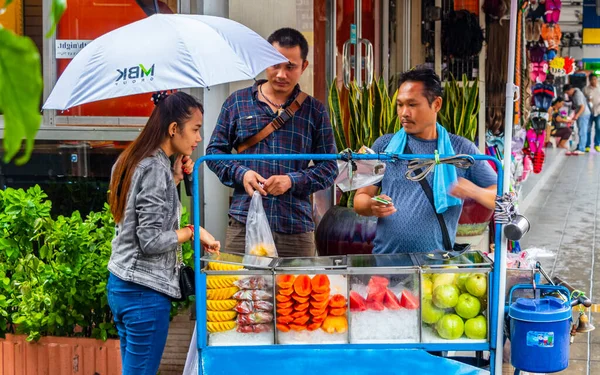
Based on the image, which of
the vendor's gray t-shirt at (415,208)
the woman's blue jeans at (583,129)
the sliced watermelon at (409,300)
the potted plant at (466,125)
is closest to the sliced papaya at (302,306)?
the sliced watermelon at (409,300)

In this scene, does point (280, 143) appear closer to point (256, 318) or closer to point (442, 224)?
point (442, 224)

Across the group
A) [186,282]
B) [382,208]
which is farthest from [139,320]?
[382,208]

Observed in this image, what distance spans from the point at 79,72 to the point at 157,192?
804 mm

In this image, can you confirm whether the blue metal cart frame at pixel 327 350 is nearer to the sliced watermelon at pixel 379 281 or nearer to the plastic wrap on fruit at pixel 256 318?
the plastic wrap on fruit at pixel 256 318

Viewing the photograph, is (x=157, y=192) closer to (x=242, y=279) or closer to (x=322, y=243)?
(x=242, y=279)

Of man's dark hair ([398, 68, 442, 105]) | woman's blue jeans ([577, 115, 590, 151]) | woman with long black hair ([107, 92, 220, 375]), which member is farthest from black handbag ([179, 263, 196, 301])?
woman's blue jeans ([577, 115, 590, 151])

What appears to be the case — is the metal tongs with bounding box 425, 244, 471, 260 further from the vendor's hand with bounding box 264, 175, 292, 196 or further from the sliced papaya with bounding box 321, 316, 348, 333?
the vendor's hand with bounding box 264, 175, 292, 196

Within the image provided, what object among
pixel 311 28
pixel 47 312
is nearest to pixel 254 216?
pixel 47 312

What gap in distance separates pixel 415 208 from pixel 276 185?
0.68 meters

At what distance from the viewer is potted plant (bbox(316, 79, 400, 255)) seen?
6.07 m

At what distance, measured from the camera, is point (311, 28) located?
6.43 metres

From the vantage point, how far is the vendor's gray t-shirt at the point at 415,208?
378 centimetres

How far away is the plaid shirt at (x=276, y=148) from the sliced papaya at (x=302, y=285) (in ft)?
3.54

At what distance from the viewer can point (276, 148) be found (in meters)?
4.43
